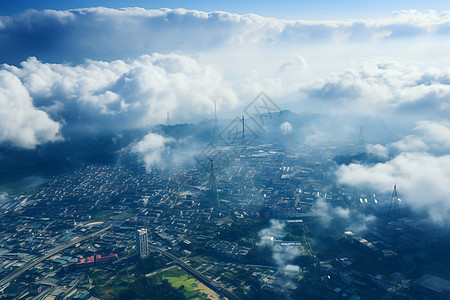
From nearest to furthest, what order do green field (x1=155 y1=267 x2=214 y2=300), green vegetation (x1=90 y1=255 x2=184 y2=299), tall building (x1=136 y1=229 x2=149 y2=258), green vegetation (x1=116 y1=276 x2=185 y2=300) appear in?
green vegetation (x1=116 y1=276 x2=185 y2=300) < green vegetation (x1=90 y1=255 x2=184 y2=299) < green field (x1=155 y1=267 x2=214 y2=300) < tall building (x1=136 y1=229 x2=149 y2=258)

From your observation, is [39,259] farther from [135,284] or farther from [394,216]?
[394,216]

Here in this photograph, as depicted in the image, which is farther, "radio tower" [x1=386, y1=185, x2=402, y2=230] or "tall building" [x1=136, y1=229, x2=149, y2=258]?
"radio tower" [x1=386, y1=185, x2=402, y2=230]

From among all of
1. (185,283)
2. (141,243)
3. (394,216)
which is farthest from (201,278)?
(394,216)

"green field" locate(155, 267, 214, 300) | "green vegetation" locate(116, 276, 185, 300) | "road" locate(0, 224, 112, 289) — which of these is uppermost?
"green vegetation" locate(116, 276, 185, 300)

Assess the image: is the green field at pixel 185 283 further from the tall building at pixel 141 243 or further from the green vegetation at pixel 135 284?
the tall building at pixel 141 243

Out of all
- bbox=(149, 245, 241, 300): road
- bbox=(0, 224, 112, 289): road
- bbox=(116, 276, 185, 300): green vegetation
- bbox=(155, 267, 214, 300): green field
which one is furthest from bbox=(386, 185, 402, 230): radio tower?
bbox=(0, 224, 112, 289): road

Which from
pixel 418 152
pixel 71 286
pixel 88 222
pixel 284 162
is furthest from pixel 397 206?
pixel 88 222

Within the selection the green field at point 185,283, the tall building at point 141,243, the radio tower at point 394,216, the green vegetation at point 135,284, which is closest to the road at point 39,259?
the green vegetation at point 135,284

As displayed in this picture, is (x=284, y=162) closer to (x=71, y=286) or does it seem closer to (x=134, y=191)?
(x=134, y=191)

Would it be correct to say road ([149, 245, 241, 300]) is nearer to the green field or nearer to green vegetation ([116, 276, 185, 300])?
the green field
